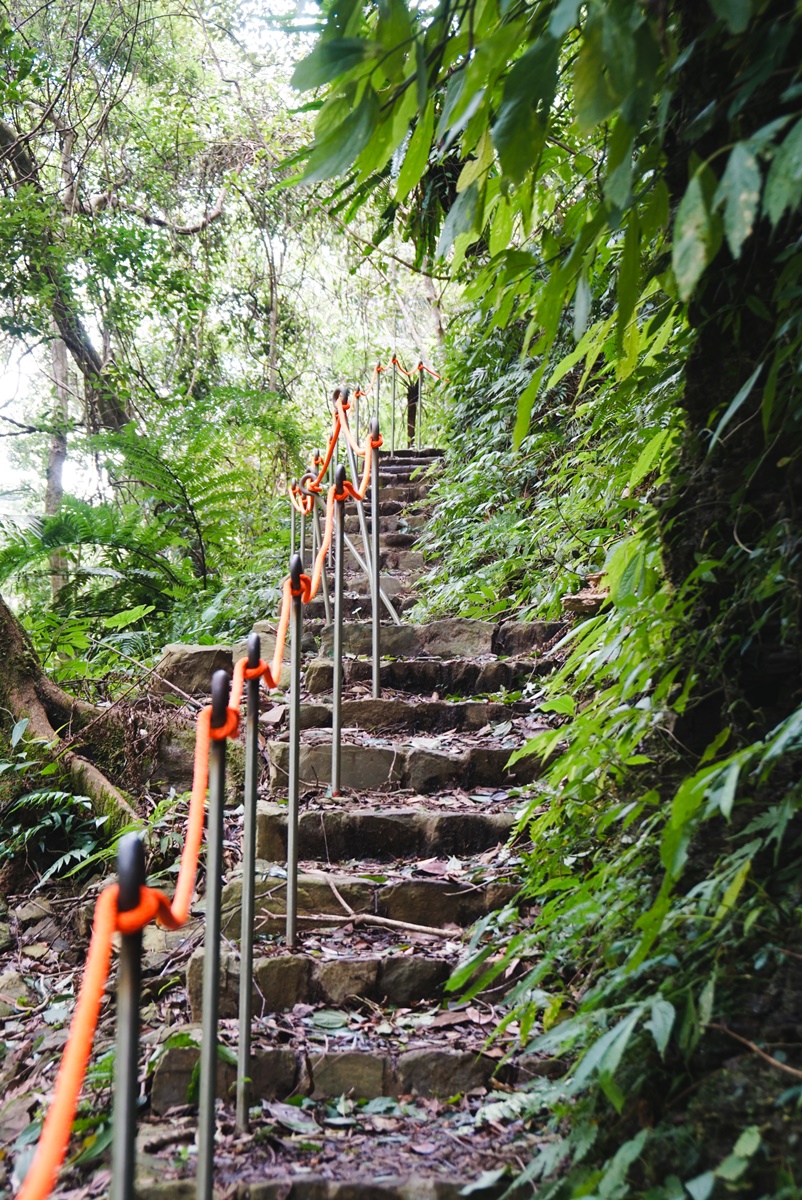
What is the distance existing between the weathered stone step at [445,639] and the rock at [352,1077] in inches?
90.2

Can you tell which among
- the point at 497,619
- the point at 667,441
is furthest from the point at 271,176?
the point at 667,441

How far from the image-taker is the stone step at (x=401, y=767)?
293 centimetres

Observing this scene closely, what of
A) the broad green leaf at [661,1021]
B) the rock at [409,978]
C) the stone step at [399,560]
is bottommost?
the rock at [409,978]

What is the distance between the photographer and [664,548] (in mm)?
1754

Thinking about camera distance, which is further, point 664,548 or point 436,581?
point 436,581

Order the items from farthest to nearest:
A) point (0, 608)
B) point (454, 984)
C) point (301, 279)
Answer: point (301, 279) < point (0, 608) < point (454, 984)

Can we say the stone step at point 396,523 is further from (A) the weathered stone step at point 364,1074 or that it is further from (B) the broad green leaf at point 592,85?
(B) the broad green leaf at point 592,85

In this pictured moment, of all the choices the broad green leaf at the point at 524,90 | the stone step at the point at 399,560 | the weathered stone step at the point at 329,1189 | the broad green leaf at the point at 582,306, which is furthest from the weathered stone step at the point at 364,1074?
the stone step at the point at 399,560

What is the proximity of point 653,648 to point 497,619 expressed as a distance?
253 cm

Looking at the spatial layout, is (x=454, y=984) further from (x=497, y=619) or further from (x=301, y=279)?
(x=301, y=279)

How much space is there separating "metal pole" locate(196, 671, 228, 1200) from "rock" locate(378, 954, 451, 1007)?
73 centimetres

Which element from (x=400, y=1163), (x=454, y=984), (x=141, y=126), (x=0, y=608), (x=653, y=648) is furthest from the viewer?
(x=141, y=126)

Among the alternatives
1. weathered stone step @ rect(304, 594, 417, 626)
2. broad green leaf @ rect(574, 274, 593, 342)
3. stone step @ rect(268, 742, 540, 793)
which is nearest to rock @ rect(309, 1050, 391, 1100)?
stone step @ rect(268, 742, 540, 793)

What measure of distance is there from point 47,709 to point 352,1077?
7.60ft
